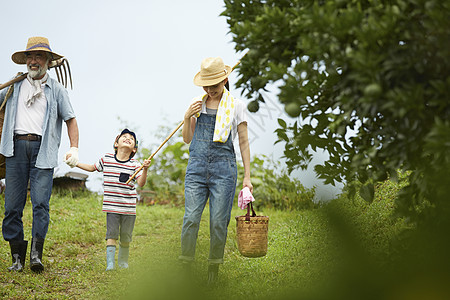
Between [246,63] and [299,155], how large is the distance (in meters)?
0.72

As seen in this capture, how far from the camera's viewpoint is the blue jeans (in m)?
5.53

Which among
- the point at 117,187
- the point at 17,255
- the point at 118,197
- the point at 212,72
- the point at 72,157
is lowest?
the point at 17,255

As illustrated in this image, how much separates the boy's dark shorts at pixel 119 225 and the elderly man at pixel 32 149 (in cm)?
69

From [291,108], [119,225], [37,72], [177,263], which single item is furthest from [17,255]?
[291,108]

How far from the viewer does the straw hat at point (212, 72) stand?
454 cm

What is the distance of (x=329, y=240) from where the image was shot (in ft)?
8.21

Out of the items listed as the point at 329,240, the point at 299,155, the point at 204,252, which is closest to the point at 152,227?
the point at 204,252

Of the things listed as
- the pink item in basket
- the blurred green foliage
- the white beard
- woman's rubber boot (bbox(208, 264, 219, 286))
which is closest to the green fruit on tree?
the blurred green foliage

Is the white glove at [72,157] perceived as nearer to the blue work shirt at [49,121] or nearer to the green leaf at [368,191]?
the blue work shirt at [49,121]

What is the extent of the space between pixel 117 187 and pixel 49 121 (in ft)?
3.42

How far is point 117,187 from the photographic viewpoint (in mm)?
5566

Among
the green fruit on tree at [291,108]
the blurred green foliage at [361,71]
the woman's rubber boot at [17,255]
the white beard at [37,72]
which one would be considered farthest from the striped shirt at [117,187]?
the green fruit on tree at [291,108]

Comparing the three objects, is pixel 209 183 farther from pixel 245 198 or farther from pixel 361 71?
pixel 361 71

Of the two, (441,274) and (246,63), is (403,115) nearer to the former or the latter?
(441,274)
